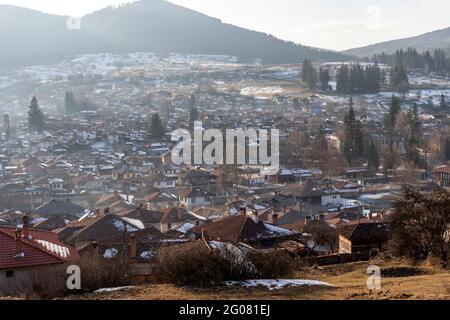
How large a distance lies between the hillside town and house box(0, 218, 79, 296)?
0.04 meters

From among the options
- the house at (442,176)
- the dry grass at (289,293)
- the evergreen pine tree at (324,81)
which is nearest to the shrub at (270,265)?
the dry grass at (289,293)

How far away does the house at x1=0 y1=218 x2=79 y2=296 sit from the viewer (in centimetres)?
1184

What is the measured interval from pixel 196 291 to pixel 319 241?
1383 cm

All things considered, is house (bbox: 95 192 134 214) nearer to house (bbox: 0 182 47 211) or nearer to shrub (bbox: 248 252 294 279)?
house (bbox: 0 182 47 211)

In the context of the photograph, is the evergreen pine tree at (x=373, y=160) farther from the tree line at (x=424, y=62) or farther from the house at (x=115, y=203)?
the tree line at (x=424, y=62)

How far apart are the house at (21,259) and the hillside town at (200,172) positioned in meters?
0.04

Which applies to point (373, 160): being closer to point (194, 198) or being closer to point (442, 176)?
point (442, 176)

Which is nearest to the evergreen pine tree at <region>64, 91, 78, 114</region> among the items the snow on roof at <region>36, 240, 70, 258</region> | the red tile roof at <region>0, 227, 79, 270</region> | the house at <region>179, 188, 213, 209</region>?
the house at <region>179, 188, 213, 209</region>

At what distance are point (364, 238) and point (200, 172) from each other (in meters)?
28.8

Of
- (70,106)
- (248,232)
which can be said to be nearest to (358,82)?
(70,106)

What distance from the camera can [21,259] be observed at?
41.1 ft

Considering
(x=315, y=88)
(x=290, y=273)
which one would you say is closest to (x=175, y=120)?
(x=315, y=88)

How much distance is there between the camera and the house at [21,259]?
38.9ft

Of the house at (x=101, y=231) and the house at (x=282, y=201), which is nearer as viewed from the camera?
the house at (x=101, y=231)
